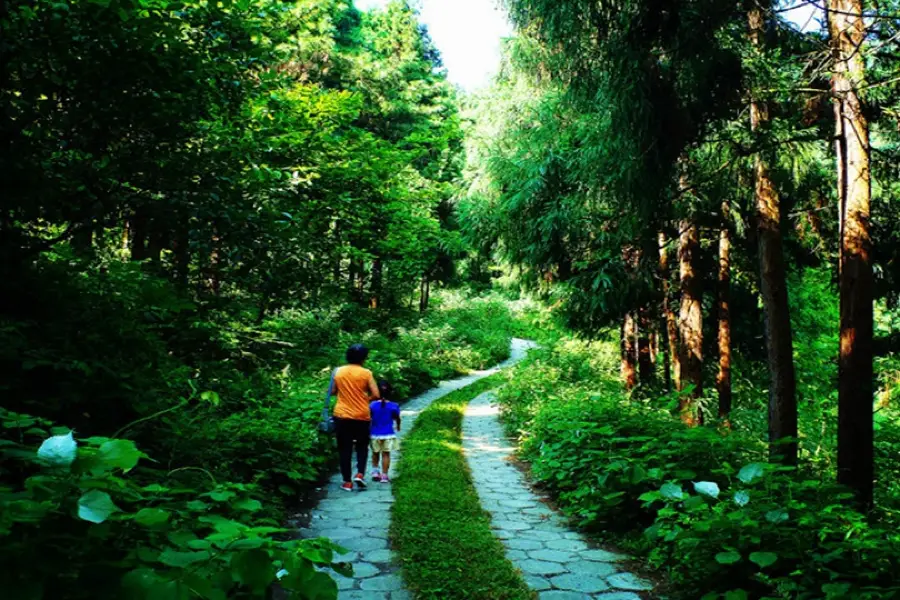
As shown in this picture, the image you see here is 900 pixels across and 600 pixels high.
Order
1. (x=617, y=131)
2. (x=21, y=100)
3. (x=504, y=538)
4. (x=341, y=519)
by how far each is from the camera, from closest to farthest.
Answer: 1. (x=21, y=100)
2. (x=504, y=538)
3. (x=341, y=519)
4. (x=617, y=131)

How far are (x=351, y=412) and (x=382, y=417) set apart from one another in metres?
0.77

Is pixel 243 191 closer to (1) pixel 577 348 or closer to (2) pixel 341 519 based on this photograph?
(2) pixel 341 519

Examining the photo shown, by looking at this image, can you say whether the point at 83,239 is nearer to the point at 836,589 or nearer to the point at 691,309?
the point at 836,589

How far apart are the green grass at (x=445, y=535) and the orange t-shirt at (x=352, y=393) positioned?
3.35ft

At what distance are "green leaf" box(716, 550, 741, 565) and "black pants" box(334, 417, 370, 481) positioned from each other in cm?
422

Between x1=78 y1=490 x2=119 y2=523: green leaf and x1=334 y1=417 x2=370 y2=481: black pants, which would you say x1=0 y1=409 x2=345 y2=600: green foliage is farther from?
x1=334 y1=417 x2=370 y2=481: black pants

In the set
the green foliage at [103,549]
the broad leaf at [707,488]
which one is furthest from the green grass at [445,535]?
the green foliage at [103,549]

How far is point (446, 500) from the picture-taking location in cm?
620

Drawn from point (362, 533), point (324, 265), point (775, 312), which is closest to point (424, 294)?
point (324, 265)

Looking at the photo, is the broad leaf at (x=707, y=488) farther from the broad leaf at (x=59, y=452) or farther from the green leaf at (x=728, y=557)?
the broad leaf at (x=59, y=452)

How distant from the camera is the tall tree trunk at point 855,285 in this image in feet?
17.3

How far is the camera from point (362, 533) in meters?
5.07

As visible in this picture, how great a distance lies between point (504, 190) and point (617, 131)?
233 inches

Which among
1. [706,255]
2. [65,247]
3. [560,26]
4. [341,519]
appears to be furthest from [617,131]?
[706,255]
